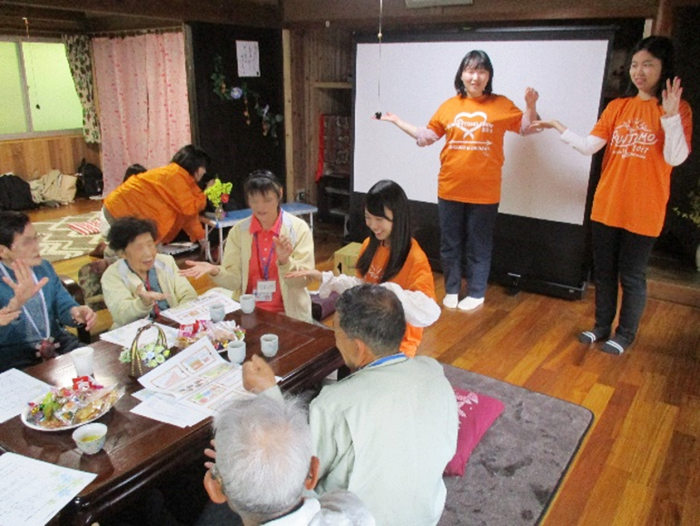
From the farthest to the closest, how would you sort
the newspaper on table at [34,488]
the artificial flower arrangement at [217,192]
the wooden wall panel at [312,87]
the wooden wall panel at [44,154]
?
the wooden wall panel at [44,154], the wooden wall panel at [312,87], the artificial flower arrangement at [217,192], the newspaper on table at [34,488]

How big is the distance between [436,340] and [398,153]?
1.79 m

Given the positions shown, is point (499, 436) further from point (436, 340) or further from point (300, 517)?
point (300, 517)

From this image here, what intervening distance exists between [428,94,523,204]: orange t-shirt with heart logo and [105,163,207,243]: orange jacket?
1.86m

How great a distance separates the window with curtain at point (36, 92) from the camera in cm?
693

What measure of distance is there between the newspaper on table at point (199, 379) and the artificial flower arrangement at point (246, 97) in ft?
11.7

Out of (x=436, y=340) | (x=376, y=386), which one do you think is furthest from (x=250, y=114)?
(x=376, y=386)

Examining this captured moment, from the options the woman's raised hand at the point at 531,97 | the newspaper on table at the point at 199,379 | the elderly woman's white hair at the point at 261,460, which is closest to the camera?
the elderly woman's white hair at the point at 261,460

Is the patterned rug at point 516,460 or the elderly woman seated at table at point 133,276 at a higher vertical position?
the elderly woman seated at table at point 133,276

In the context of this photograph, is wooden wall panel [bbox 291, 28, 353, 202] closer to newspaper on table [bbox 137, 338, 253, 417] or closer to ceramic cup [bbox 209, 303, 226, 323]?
ceramic cup [bbox 209, 303, 226, 323]

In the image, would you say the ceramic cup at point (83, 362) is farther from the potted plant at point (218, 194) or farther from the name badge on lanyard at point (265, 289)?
the potted plant at point (218, 194)

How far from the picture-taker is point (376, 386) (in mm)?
1330

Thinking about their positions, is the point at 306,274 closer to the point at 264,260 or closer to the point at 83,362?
the point at 264,260

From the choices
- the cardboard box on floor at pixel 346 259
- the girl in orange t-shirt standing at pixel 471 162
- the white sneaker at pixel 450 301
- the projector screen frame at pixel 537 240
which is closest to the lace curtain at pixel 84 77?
the projector screen frame at pixel 537 240

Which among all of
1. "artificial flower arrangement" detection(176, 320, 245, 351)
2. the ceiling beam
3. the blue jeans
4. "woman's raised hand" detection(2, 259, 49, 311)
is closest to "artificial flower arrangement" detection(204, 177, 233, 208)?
the ceiling beam
